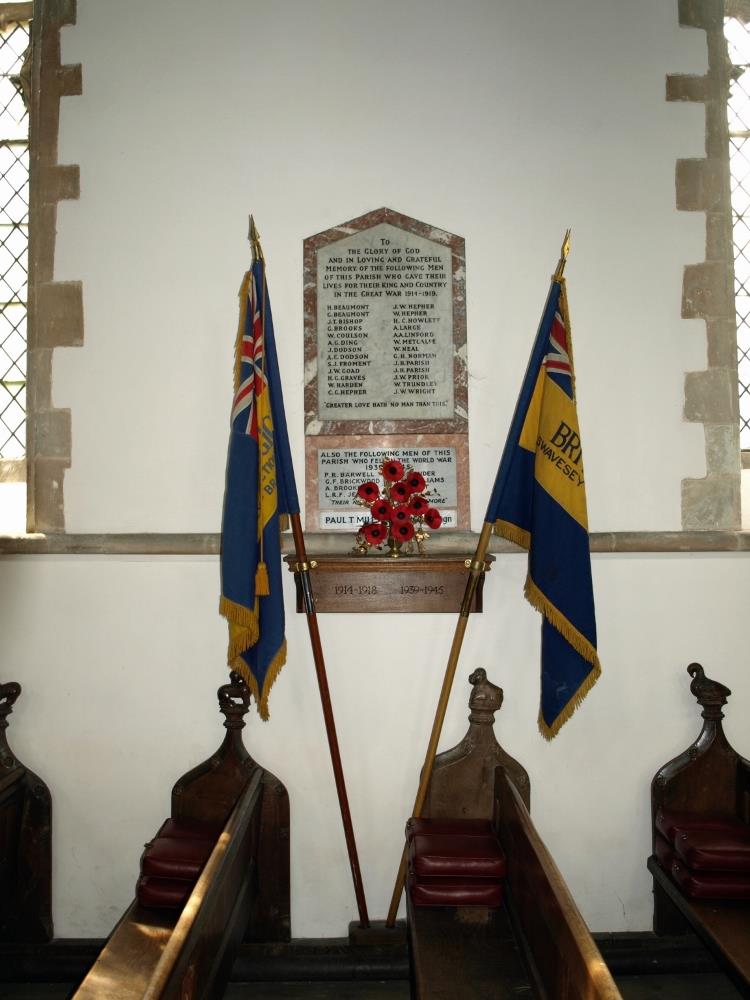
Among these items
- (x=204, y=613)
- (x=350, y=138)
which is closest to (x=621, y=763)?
(x=204, y=613)

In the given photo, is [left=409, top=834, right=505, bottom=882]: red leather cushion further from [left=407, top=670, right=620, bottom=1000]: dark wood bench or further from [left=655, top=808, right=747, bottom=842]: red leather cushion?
[left=655, top=808, right=747, bottom=842]: red leather cushion

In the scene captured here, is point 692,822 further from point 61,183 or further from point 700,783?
point 61,183

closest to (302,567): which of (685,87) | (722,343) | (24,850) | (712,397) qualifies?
→ (24,850)

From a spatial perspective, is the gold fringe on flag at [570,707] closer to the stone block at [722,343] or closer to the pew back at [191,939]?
the pew back at [191,939]

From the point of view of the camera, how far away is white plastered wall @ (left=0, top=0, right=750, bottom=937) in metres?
3.05

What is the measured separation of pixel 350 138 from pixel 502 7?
2.95 feet

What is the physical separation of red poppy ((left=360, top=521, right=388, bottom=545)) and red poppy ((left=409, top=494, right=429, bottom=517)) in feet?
0.43

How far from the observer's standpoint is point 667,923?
2.99 metres

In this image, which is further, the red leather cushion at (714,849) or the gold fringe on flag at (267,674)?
the gold fringe on flag at (267,674)

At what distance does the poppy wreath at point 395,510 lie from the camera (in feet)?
9.25

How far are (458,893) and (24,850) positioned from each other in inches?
72.5

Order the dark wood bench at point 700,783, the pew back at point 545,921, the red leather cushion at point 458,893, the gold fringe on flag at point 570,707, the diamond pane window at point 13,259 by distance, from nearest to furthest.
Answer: the pew back at point 545,921
the red leather cushion at point 458,893
the gold fringe on flag at point 570,707
the dark wood bench at point 700,783
the diamond pane window at point 13,259

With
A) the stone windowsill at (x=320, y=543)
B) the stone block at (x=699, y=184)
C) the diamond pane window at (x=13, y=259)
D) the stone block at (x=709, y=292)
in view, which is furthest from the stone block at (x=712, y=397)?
the diamond pane window at (x=13, y=259)

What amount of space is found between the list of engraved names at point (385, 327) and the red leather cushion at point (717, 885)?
1.96 metres
